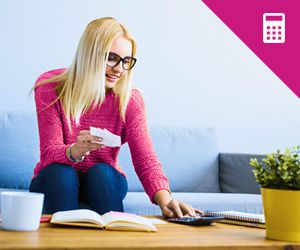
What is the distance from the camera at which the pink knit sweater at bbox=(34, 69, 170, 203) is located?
2.02 metres

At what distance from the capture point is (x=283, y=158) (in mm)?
1339

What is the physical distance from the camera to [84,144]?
5.99 feet

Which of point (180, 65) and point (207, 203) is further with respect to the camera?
point (180, 65)

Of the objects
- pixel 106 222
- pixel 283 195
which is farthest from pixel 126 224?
pixel 283 195

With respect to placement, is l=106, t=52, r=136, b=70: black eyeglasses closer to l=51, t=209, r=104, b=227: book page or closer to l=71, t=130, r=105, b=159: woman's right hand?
l=71, t=130, r=105, b=159: woman's right hand

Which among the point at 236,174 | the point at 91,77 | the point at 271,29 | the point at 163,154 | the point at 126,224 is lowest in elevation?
the point at 236,174

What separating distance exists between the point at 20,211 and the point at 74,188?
61 centimetres

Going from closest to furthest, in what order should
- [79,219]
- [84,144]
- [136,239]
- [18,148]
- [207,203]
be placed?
[136,239]
[79,219]
[84,144]
[207,203]
[18,148]

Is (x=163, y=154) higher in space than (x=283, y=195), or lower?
lower

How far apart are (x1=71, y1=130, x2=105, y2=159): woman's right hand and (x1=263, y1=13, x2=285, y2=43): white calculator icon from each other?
198 cm

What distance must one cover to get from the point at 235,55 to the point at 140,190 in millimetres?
1047

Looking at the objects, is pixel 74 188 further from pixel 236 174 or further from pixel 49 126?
pixel 236 174

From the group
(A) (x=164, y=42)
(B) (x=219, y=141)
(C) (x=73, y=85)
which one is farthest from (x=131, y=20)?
(C) (x=73, y=85)

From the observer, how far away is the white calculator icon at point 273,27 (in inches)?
139
